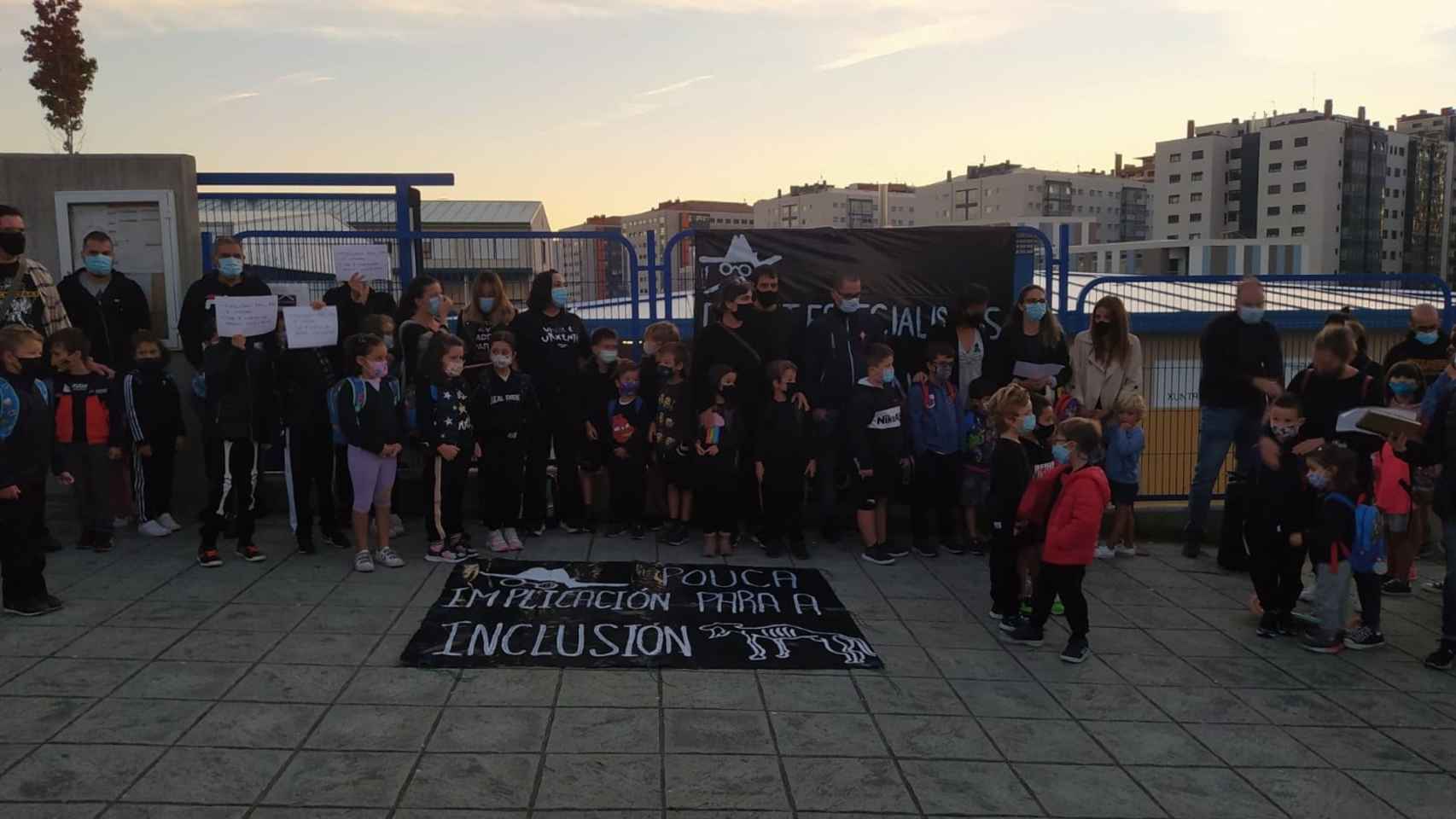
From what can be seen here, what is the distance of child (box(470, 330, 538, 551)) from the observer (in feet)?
23.7

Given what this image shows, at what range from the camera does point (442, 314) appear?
7859 millimetres

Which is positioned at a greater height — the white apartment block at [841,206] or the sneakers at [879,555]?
the white apartment block at [841,206]

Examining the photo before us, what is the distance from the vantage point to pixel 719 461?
7328mm

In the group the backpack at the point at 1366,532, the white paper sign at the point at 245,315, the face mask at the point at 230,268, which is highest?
the face mask at the point at 230,268

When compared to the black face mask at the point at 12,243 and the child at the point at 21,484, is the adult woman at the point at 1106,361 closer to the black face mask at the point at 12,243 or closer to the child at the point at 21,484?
the child at the point at 21,484

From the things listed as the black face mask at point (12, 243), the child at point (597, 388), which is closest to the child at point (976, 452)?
the child at point (597, 388)

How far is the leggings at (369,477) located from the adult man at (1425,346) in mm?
7664

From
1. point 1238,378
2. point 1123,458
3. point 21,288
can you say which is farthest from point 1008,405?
point 21,288

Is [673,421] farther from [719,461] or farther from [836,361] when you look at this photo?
[836,361]

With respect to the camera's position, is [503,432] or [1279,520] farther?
[503,432]

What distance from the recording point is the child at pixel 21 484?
5.63 m

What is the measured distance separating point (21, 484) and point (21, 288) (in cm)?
233

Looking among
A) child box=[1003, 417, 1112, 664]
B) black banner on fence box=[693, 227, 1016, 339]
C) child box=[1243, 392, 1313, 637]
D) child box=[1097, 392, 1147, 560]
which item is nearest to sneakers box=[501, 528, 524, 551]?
black banner on fence box=[693, 227, 1016, 339]

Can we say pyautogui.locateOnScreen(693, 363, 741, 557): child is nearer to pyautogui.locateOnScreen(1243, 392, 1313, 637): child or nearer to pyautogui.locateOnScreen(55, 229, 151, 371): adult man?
pyautogui.locateOnScreen(1243, 392, 1313, 637): child
